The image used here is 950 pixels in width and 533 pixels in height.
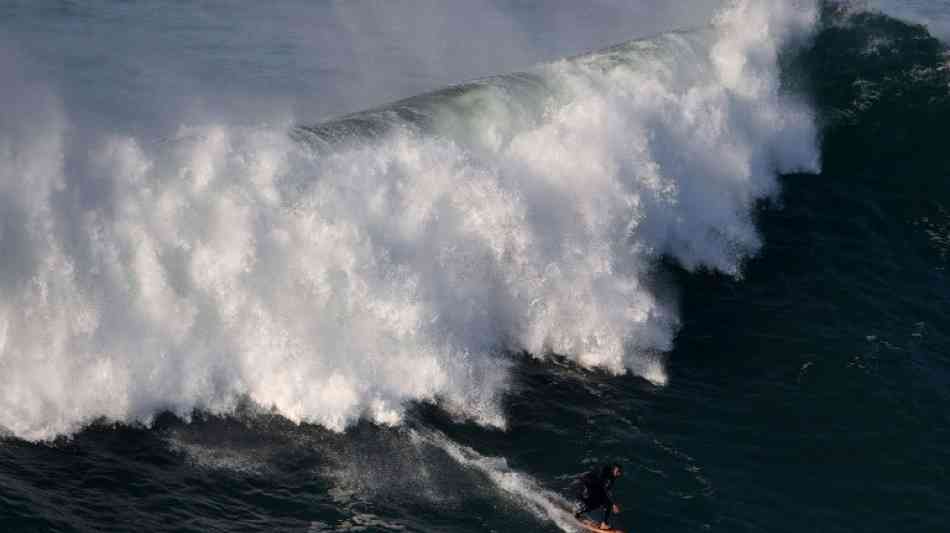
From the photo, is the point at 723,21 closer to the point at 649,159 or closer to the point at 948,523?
the point at 649,159

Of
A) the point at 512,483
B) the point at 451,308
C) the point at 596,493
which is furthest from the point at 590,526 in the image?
the point at 451,308

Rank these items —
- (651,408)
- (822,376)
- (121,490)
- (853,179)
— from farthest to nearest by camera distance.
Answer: (853,179) < (822,376) < (651,408) < (121,490)

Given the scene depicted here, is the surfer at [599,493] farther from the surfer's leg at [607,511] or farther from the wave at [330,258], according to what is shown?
the wave at [330,258]

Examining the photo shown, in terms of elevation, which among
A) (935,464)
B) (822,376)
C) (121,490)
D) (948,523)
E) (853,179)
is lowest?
(121,490)

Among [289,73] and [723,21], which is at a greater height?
[723,21]

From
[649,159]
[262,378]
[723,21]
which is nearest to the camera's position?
[262,378]

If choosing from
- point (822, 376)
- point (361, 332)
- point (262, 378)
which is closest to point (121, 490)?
point (262, 378)

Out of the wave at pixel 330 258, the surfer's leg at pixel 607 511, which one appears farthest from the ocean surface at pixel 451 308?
the surfer's leg at pixel 607 511
